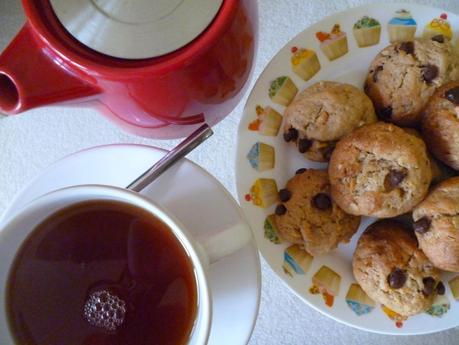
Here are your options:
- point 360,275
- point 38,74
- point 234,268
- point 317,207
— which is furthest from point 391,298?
point 38,74

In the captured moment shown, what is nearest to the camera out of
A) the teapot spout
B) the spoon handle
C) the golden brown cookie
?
the teapot spout

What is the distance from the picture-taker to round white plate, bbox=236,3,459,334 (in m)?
0.89

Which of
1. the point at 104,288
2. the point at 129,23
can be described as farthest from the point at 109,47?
the point at 104,288

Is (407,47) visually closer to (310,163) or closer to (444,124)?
(444,124)

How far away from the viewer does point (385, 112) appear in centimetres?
91

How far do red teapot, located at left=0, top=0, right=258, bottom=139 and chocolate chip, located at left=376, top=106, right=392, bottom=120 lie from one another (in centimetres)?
38

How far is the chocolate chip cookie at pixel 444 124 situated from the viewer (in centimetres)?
85

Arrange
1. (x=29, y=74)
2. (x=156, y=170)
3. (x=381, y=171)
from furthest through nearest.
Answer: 1. (x=381, y=171)
2. (x=156, y=170)
3. (x=29, y=74)

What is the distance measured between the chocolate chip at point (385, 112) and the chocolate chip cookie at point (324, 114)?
0.02m

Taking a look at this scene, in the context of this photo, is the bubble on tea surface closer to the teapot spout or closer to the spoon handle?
the spoon handle

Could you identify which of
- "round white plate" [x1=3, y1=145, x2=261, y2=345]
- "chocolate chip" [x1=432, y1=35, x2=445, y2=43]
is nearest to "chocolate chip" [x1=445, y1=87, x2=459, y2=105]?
"chocolate chip" [x1=432, y1=35, x2=445, y2=43]

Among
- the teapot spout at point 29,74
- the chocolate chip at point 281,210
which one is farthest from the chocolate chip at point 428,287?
the teapot spout at point 29,74

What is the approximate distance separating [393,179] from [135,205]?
0.42 meters

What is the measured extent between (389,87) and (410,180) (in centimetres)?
17
